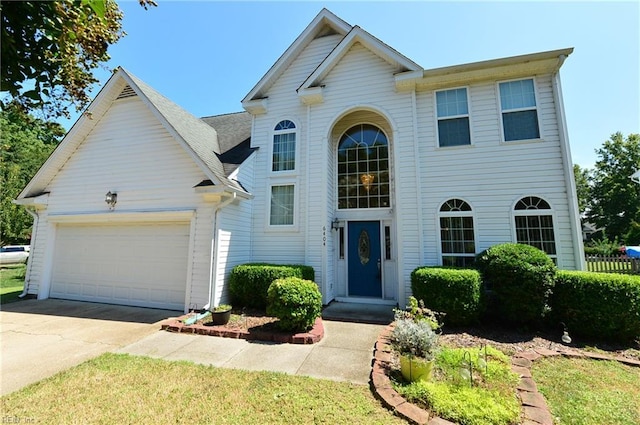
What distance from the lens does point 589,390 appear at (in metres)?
3.59

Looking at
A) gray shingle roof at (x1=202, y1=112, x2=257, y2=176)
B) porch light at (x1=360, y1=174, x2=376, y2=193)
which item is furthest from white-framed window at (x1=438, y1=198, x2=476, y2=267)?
gray shingle roof at (x1=202, y1=112, x2=257, y2=176)

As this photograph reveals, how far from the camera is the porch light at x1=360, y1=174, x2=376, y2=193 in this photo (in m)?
8.72

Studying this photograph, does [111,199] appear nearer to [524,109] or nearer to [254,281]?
[254,281]

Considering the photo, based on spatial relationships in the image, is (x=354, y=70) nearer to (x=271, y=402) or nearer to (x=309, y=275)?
(x=309, y=275)

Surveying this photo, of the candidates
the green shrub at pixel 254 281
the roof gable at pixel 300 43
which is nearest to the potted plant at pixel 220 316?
the green shrub at pixel 254 281

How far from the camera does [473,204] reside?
7.20 metres

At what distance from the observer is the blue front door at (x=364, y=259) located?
824cm

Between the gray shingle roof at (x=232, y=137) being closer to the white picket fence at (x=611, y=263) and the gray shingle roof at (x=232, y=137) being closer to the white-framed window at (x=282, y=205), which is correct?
the white-framed window at (x=282, y=205)

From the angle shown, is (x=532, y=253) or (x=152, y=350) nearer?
(x=152, y=350)

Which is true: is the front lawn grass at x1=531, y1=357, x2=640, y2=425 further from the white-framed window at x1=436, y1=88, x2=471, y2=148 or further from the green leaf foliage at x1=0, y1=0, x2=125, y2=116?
the green leaf foliage at x1=0, y1=0, x2=125, y2=116

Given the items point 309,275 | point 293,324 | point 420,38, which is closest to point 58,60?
point 293,324

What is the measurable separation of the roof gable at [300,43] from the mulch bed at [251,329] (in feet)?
22.6

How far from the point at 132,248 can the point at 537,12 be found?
12.3 m

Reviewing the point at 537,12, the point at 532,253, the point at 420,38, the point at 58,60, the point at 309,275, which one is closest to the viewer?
the point at 58,60
